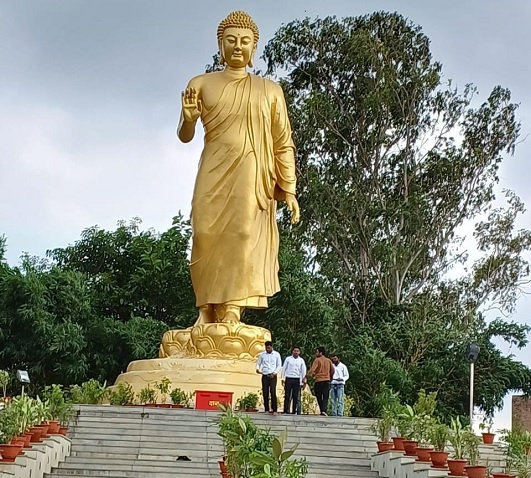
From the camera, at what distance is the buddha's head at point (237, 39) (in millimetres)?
15750

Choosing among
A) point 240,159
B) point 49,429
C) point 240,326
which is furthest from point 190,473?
point 240,159

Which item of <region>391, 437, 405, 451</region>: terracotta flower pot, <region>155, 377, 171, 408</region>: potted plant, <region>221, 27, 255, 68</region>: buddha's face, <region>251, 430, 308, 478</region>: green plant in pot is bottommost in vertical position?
<region>251, 430, 308, 478</region>: green plant in pot

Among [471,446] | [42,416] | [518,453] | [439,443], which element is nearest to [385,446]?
[439,443]

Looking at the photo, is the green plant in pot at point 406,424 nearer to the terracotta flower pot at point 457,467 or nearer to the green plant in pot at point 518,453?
the green plant in pot at point 518,453

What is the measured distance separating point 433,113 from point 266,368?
14174 mm

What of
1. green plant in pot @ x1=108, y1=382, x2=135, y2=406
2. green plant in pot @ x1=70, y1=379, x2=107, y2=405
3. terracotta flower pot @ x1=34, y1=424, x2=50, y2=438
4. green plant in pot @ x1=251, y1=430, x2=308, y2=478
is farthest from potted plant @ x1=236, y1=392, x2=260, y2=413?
green plant in pot @ x1=251, y1=430, x2=308, y2=478

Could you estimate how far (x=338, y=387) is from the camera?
13797mm

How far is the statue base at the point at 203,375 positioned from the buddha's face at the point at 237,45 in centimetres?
455

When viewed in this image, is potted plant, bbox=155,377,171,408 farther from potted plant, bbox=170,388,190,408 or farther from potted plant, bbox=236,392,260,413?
potted plant, bbox=236,392,260,413

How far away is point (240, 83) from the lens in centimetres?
1581

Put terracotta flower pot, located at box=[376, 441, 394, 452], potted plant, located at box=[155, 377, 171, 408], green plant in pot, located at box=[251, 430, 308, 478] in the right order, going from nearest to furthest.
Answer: green plant in pot, located at box=[251, 430, 308, 478]
terracotta flower pot, located at box=[376, 441, 394, 452]
potted plant, located at box=[155, 377, 171, 408]

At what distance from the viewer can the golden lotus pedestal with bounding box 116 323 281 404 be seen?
1427 cm

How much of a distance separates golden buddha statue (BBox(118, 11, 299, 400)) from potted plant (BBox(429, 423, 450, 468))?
18.1 ft

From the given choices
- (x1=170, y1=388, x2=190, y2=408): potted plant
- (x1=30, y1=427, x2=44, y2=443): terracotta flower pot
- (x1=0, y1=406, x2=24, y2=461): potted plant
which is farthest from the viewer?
(x1=170, y1=388, x2=190, y2=408): potted plant
